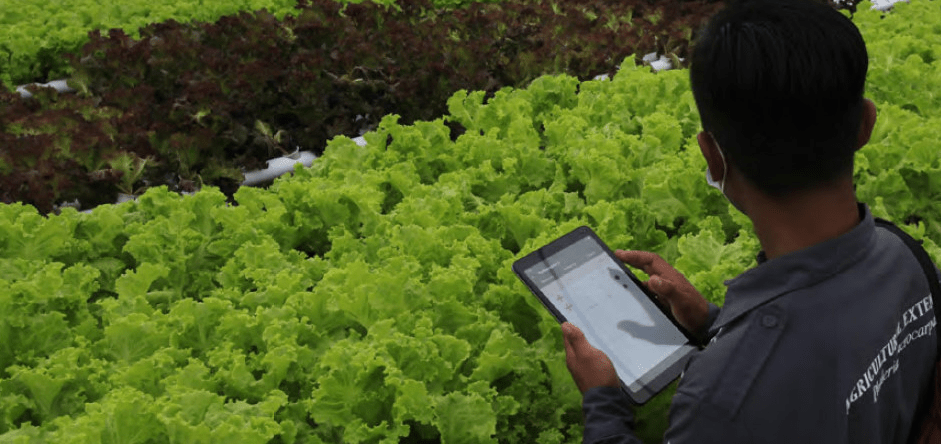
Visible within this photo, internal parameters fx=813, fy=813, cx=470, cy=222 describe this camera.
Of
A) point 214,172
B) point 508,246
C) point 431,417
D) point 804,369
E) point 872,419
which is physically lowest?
point 214,172

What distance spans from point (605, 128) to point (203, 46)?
3.23m

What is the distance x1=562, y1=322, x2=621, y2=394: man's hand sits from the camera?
1896 mm

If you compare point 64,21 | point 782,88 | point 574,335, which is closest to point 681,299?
point 574,335

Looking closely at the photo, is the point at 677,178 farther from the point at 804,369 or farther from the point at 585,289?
the point at 804,369

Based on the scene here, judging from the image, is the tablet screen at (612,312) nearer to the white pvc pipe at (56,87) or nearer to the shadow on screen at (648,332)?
the shadow on screen at (648,332)

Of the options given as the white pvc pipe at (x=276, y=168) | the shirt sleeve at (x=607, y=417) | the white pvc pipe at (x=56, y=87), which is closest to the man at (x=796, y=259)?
the shirt sleeve at (x=607, y=417)

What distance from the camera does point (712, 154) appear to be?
158cm

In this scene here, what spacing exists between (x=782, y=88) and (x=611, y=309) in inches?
39.9

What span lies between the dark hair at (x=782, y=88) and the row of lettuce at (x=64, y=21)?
5.65 m

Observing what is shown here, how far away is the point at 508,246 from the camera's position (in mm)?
3168

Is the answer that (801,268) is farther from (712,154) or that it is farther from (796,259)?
(712,154)

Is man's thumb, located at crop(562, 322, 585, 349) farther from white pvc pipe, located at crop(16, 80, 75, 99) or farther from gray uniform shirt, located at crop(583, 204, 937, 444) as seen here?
white pvc pipe, located at crop(16, 80, 75, 99)

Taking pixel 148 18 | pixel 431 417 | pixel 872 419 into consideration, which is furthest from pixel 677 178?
pixel 148 18

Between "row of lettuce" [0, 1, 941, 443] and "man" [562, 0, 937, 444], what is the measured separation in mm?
816
